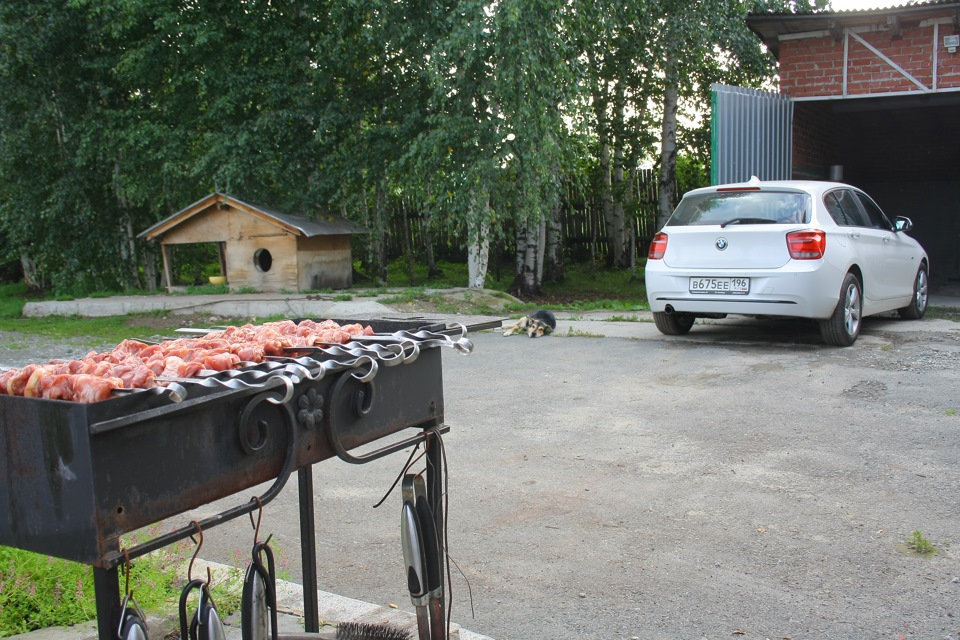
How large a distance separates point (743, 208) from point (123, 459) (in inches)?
306

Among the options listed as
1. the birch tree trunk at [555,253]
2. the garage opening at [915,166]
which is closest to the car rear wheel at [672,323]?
the birch tree trunk at [555,253]

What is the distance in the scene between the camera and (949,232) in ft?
64.8

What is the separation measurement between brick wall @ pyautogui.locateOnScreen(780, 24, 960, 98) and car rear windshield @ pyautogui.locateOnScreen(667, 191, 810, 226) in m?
6.06

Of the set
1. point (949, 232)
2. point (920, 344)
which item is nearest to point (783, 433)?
point (920, 344)

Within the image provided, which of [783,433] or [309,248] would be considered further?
[309,248]

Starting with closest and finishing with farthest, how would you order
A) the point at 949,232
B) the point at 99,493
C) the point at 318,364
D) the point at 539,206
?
the point at 99,493 → the point at 318,364 → the point at 539,206 → the point at 949,232

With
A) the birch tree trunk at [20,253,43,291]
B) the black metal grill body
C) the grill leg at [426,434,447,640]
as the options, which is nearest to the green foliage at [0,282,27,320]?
the birch tree trunk at [20,253,43,291]

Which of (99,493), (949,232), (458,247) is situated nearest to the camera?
(99,493)

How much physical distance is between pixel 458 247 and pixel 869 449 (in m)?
18.7

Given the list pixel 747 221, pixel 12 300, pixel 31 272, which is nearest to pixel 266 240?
pixel 12 300

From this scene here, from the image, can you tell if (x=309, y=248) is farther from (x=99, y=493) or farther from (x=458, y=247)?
(x=99, y=493)

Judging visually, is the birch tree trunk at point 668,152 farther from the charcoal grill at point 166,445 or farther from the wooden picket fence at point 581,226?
the charcoal grill at point 166,445

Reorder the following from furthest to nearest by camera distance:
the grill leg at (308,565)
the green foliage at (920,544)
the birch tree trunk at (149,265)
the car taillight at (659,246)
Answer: the birch tree trunk at (149,265) < the car taillight at (659,246) < the green foliage at (920,544) < the grill leg at (308,565)

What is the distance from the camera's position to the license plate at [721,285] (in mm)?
8477
